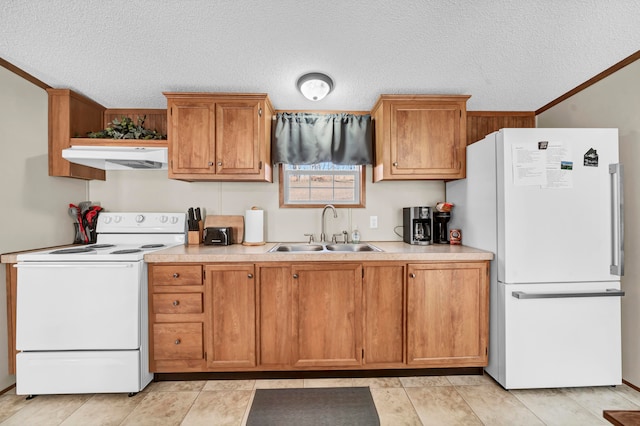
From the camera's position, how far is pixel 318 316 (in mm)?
2242

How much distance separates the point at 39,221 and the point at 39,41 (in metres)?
1.37

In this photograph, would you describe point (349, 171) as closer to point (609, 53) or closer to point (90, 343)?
point (609, 53)

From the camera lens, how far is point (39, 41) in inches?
73.4

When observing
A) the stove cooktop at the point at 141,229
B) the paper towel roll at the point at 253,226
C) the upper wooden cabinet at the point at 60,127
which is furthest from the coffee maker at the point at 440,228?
the upper wooden cabinet at the point at 60,127

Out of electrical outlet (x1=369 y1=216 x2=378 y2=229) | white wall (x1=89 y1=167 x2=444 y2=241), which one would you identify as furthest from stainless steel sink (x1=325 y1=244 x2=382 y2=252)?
electrical outlet (x1=369 y1=216 x2=378 y2=229)

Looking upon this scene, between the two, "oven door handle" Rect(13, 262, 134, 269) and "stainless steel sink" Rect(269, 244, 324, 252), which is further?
"stainless steel sink" Rect(269, 244, 324, 252)

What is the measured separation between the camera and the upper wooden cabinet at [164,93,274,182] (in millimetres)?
2539

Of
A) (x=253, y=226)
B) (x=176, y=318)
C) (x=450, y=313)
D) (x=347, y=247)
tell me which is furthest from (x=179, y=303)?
(x=450, y=313)

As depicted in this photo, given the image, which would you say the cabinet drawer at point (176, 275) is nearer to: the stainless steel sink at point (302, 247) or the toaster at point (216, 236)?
the toaster at point (216, 236)

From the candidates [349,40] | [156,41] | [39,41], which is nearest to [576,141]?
[349,40]

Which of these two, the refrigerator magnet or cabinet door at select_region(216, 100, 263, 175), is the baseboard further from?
the refrigerator magnet

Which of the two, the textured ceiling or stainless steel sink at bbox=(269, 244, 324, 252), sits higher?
the textured ceiling

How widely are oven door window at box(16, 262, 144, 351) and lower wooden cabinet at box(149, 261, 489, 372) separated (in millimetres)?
166

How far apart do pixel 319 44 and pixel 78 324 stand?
248cm
